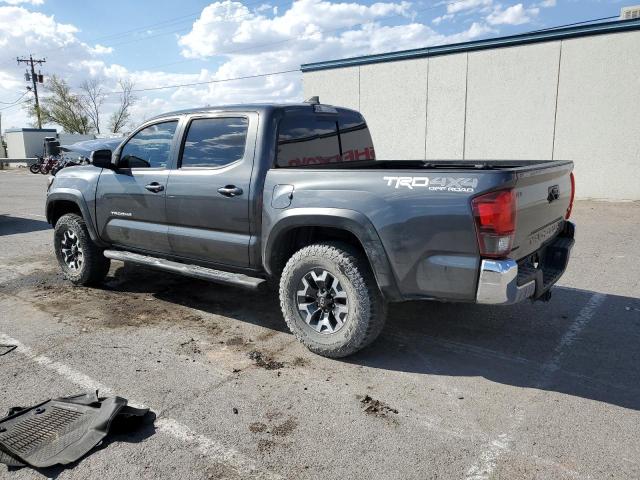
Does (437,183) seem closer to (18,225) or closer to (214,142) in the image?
(214,142)

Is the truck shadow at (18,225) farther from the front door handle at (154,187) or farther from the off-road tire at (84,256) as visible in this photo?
the front door handle at (154,187)

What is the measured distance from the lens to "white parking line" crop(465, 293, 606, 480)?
264 centimetres

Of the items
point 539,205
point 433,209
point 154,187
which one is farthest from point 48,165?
point 539,205

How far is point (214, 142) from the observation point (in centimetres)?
453

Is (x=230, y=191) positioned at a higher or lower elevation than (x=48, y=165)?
higher

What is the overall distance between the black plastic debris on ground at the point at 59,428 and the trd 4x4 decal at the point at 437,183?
2.16 meters

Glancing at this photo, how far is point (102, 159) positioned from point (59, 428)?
9.60 feet

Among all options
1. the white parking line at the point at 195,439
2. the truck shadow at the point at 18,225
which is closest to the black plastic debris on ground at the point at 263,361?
the white parking line at the point at 195,439

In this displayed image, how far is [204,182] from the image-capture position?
4449 millimetres

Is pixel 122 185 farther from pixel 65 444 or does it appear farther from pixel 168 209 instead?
pixel 65 444

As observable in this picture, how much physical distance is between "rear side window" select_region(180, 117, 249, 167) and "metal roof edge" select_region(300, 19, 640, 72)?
11.5m

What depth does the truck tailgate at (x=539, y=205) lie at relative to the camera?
Result: 3.33 meters

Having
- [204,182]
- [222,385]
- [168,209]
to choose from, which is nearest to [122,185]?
[168,209]

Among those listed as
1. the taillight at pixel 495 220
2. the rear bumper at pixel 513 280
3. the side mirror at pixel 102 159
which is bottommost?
the rear bumper at pixel 513 280
